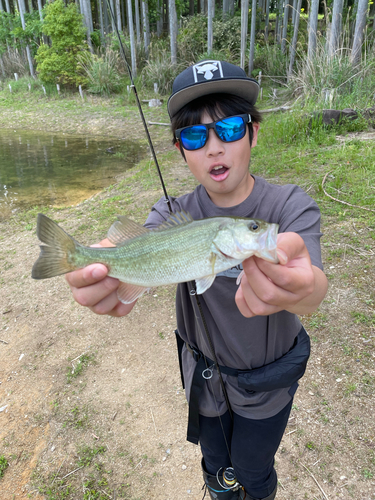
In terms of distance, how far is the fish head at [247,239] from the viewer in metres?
1.42

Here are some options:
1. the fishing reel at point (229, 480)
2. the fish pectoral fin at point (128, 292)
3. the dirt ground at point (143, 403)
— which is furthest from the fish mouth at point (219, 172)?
the dirt ground at point (143, 403)

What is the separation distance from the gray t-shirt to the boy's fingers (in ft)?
2.13

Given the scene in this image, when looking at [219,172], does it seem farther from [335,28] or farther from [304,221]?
[335,28]

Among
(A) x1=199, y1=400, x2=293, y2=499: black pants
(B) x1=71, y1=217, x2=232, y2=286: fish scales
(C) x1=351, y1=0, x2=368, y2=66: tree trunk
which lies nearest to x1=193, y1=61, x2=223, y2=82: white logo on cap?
(B) x1=71, y1=217, x2=232, y2=286: fish scales

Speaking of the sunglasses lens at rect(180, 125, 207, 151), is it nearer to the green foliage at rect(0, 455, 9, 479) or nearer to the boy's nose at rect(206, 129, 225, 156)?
the boy's nose at rect(206, 129, 225, 156)

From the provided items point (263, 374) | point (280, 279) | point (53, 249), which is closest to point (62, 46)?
point (53, 249)

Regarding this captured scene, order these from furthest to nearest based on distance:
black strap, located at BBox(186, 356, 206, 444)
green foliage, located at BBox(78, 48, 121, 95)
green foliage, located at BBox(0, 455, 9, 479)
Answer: green foliage, located at BBox(78, 48, 121, 95) < green foliage, located at BBox(0, 455, 9, 479) < black strap, located at BBox(186, 356, 206, 444)

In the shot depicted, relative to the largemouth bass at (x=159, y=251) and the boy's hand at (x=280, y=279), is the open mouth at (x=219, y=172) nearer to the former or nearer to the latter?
the largemouth bass at (x=159, y=251)

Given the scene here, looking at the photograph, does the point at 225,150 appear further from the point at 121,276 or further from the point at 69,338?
the point at 69,338

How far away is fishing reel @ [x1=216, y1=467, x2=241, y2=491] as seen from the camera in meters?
2.47

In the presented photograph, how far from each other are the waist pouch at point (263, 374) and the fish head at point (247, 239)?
92 cm

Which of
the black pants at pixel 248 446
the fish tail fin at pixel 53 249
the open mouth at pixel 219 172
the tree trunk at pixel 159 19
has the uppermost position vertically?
the tree trunk at pixel 159 19

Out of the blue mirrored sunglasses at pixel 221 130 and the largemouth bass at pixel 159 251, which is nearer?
the largemouth bass at pixel 159 251

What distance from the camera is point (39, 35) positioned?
1065 inches
